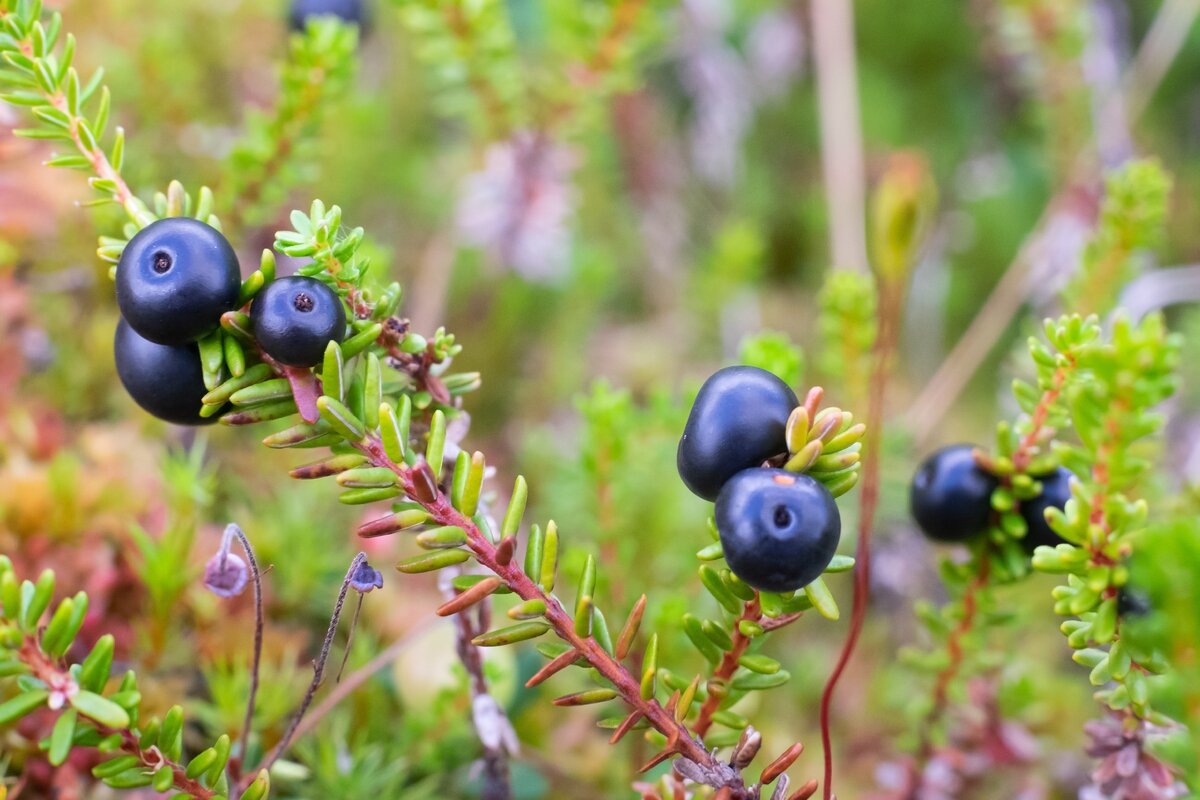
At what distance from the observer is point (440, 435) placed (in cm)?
89

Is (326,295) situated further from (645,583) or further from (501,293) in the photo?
(501,293)

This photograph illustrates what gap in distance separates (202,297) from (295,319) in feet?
0.31

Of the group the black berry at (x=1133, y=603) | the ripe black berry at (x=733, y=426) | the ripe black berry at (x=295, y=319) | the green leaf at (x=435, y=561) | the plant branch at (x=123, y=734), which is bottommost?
the plant branch at (x=123, y=734)

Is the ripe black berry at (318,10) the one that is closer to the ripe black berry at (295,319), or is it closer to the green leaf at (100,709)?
the ripe black berry at (295,319)

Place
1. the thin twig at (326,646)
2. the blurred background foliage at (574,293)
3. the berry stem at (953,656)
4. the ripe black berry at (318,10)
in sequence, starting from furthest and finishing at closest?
the ripe black berry at (318,10), the blurred background foliage at (574,293), the berry stem at (953,656), the thin twig at (326,646)

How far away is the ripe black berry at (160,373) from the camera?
0.91 m

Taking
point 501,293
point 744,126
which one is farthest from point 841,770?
point 744,126

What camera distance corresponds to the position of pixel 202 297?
0.84m

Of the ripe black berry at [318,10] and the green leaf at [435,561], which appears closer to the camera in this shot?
the green leaf at [435,561]

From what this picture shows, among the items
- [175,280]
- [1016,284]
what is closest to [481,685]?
[175,280]

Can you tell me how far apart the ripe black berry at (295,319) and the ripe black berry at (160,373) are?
4.5 inches

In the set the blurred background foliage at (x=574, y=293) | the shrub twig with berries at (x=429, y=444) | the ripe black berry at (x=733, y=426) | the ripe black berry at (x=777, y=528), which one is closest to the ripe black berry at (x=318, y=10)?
the blurred background foliage at (x=574, y=293)

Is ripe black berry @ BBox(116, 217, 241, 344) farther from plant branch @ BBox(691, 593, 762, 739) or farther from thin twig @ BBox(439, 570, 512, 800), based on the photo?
plant branch @ BBox(691, 593, 762, 739)

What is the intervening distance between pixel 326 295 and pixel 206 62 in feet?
8.04
